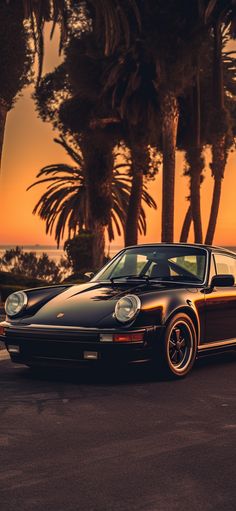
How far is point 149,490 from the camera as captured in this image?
16.7 feet

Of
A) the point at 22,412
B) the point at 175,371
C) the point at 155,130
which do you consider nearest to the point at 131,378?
the point at 175,371

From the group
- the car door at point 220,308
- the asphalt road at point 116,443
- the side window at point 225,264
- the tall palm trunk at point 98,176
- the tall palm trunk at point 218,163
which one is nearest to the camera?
the asphalt road at point 116,443

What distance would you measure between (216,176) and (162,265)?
100 ft

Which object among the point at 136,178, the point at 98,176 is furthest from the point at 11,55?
the point at 98,176

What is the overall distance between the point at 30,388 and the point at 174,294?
1880 mm

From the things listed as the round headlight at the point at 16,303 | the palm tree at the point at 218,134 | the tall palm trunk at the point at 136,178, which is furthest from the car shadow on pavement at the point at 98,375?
the tall palm trunk at the point at 136,178

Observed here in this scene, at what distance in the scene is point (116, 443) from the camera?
20.7 ft

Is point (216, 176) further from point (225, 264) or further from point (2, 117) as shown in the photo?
point (225, 264)

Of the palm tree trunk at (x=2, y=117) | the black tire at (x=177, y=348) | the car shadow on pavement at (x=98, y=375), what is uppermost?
the palm tree trunk at (x=2, y=117)

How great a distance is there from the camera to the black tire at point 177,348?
29.8 ft

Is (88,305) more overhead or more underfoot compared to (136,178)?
more underfoot

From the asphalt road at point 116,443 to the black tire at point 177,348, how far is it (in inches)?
6.6

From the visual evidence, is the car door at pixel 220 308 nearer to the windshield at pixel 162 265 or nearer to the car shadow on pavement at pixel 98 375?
the windshield at pixel 162 265

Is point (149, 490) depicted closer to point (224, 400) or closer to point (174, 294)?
point (224, 400)
